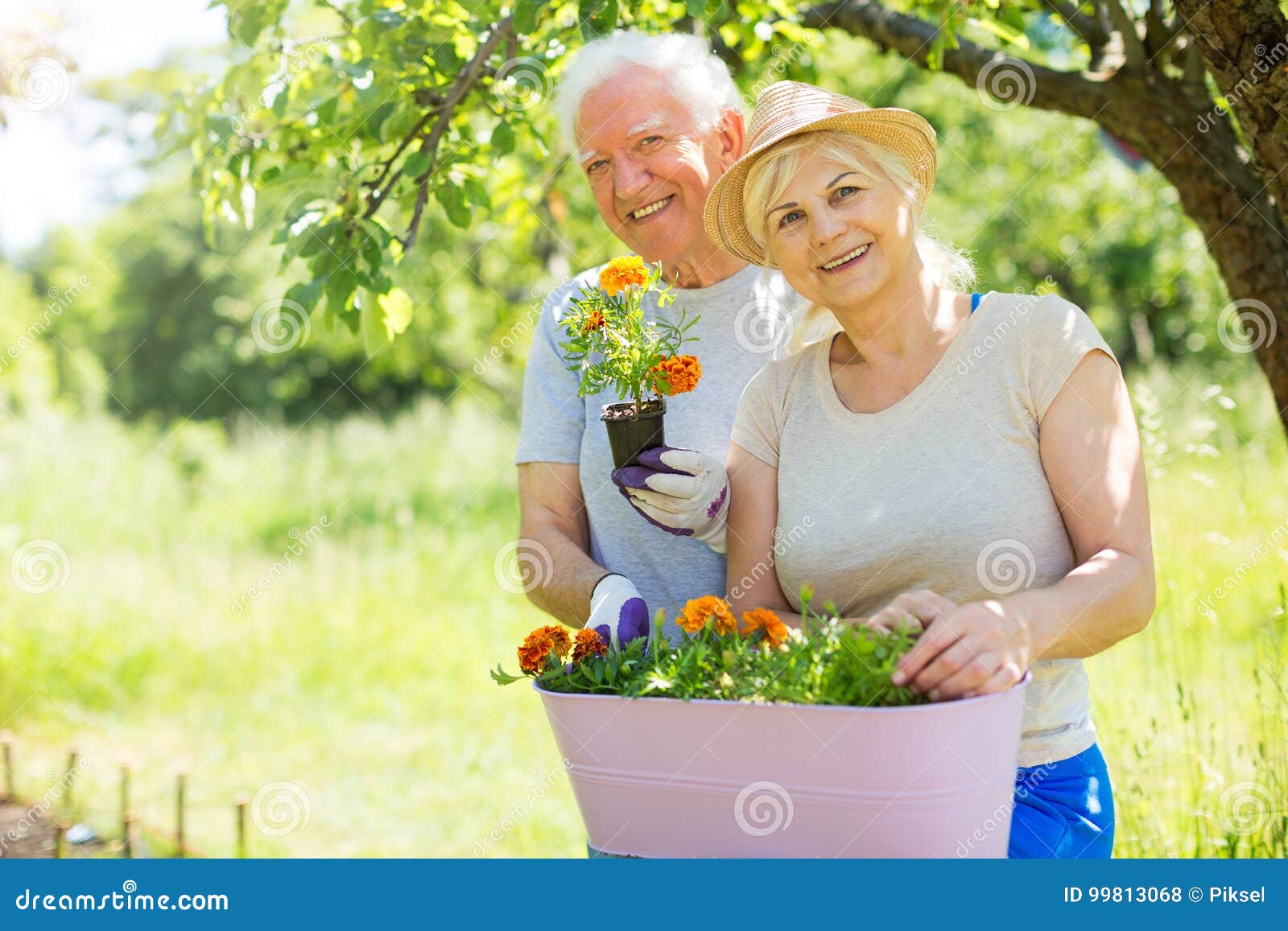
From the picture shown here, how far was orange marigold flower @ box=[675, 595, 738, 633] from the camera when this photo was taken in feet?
5.41

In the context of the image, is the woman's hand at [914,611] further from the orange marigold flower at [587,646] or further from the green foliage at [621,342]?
the green foliage at [621,342]

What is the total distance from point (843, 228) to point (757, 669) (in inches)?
31.3

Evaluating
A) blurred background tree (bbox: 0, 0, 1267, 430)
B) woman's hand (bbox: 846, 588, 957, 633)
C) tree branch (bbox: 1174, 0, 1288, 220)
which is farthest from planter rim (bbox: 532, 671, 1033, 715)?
tree branch (bbox: 1174, 0, 1288, 220)

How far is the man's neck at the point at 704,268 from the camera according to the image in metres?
2.42

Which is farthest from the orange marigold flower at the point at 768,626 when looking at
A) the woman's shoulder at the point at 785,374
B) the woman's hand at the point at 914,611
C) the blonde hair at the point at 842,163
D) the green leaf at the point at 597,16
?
the green leaf at the point at 597,16

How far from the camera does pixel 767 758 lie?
1.43 m

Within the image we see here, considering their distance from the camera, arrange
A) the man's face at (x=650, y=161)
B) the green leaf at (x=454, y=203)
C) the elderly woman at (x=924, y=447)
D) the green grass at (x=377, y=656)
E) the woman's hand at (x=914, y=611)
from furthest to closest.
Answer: the green grass at (x=377, y=656) < the green leaf at (x=454, y=203) < the man's face at (x=650, y=161) < the elderly woman at (x=924, y=447) < the woman's hand at (x=914, y=611)

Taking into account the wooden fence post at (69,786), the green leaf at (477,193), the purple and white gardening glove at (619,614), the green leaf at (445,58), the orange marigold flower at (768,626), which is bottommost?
the orange marigold flower at (768,626)

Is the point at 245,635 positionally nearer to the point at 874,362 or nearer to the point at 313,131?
the point at 313,131

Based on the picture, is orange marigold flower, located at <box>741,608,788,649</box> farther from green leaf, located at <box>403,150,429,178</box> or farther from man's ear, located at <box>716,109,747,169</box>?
green leaf, located at <box>403,150,429,178</box>

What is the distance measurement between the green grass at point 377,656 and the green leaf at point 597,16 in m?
1.75

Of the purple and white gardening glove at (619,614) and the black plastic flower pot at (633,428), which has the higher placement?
the black plastic flower pot at (633,428)

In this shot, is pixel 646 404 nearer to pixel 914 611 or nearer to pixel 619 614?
pixel 619 614
